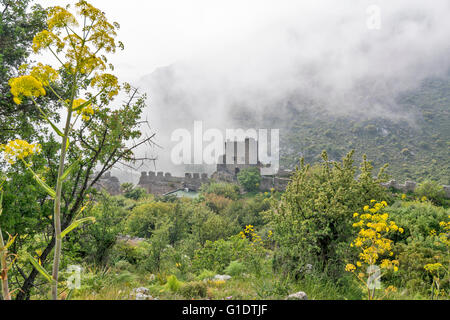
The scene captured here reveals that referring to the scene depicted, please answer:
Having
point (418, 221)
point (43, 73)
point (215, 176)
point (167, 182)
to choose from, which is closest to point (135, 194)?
point (167, 182)

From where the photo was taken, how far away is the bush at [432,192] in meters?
14.9

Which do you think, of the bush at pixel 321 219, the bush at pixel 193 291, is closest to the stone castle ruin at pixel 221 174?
the bush at pixel 321 219

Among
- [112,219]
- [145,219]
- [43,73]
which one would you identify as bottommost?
[145,219]

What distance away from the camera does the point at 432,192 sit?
15000 millimetres

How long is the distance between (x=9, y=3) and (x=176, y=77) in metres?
102

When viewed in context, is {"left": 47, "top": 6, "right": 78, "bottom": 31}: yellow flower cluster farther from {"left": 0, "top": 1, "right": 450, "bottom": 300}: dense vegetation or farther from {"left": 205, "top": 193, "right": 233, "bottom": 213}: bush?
{"left": 205, "top": 193, "right": 233, "bottom": 213}: bush

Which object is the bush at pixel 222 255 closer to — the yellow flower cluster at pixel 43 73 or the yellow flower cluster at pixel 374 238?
the yellow flower cluster at pixel 374 238

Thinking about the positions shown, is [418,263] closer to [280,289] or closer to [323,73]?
[280,289]

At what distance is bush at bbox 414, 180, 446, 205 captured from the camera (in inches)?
585

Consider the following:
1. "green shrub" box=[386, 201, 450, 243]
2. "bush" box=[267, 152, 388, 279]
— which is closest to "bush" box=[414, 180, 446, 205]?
"green shrub" box=[386, 201, 450, 243]

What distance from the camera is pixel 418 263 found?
5602mm

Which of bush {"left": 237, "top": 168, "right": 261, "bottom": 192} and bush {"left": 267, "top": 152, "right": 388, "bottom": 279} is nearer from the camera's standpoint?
bush {"left": 267, "top": 152, "right": 388, "bottom": 279}

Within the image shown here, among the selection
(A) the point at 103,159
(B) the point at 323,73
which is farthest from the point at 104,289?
(B) the point at 323,73

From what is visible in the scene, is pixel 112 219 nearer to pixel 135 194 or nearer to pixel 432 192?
pixel 432 192
